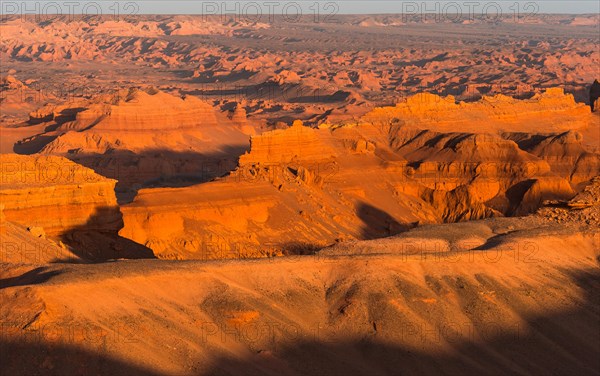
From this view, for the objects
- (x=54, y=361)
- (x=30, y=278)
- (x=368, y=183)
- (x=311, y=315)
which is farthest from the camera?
(x=368, y=183)

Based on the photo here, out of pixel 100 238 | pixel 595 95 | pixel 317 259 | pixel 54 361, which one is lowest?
pixel 100 238

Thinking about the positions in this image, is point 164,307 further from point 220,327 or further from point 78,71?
point 78,71

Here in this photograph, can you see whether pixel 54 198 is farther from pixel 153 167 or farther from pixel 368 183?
pixel 153 167

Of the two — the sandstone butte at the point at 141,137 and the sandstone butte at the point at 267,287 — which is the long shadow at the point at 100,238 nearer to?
the sandstone butte at the point at 267,287

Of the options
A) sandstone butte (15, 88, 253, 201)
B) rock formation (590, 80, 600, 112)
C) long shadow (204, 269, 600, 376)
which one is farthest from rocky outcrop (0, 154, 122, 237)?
rock formation (590, 80, 600, 112)

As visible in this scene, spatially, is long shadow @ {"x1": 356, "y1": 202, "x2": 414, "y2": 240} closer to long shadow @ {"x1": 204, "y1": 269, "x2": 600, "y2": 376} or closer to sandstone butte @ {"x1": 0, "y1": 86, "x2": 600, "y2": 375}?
sandstone butte @ {"x1": 0, "y1": 86, "x2": 600, "y2": 375}

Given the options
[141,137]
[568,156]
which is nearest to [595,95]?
[568,156]

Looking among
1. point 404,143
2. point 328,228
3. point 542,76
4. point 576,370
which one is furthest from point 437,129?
point 542,76
